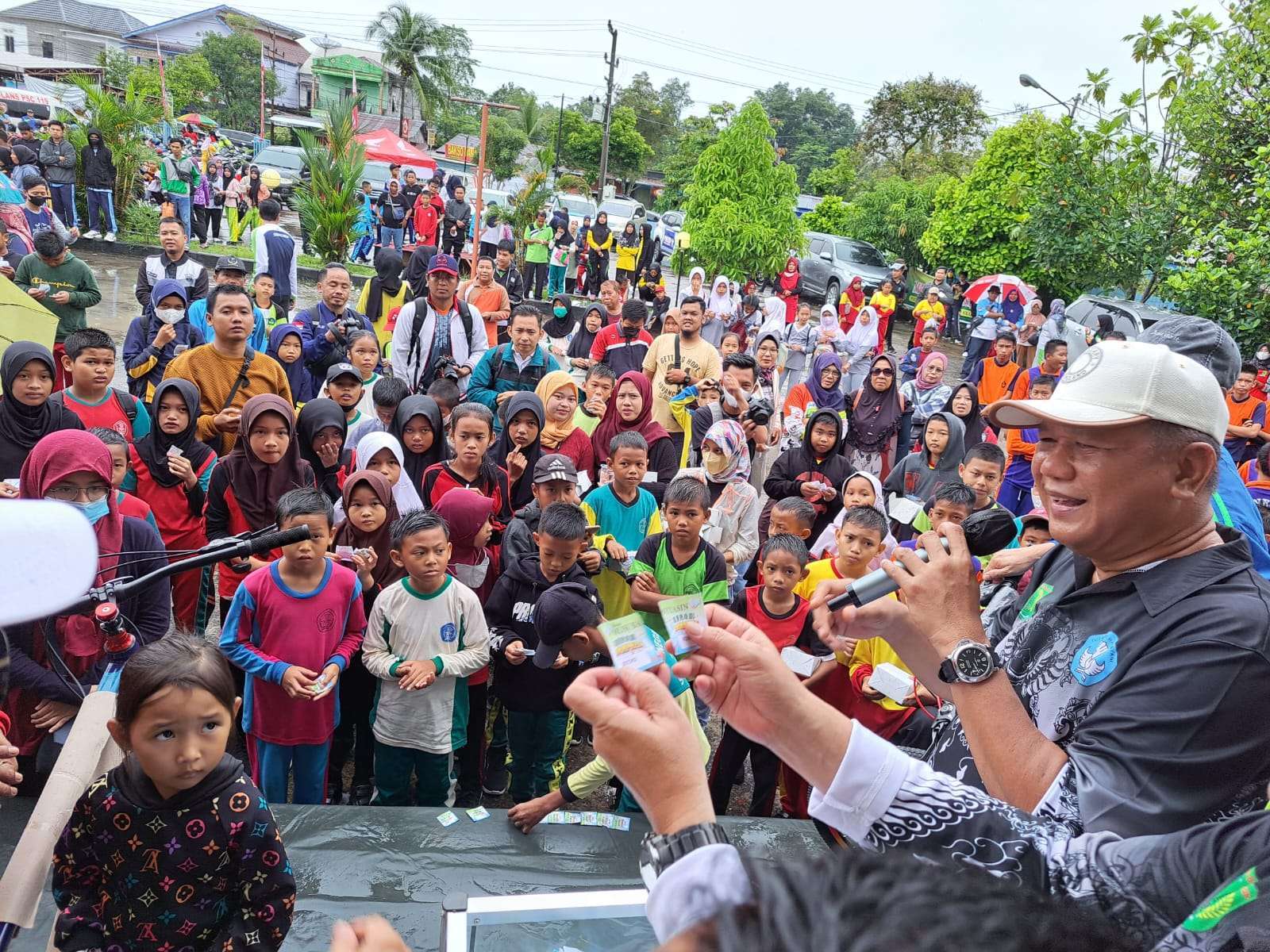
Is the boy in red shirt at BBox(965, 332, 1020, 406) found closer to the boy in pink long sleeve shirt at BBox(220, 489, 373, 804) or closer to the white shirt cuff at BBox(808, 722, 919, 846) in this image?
the boy in pink long sleeve shirt at BBox(220, 489, 373, 804)

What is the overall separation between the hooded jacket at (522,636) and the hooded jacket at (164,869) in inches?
64.9

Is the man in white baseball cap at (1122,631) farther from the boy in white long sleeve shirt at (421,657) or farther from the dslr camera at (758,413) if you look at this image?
the dslr camera at (758,413)

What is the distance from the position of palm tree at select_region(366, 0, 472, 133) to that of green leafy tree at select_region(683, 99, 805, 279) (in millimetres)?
32194

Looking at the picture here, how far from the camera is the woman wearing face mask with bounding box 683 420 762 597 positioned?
5137 mm

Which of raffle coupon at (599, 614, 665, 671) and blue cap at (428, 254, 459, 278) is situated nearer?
raffle coupon at (599, 614, 665, 671)

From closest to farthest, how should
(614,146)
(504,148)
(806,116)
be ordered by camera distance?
1. (504,148)
2. (614,146)
3. (806,116)

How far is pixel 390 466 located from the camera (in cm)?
447

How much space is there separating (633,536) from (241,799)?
9.24 ft

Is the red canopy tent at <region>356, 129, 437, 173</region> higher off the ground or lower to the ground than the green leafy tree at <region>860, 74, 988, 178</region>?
lower

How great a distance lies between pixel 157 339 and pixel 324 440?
1.99 metres

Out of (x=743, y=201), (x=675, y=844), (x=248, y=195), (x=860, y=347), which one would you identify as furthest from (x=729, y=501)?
(x=248, y=195)

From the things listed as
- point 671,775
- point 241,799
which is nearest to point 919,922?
point 671,775

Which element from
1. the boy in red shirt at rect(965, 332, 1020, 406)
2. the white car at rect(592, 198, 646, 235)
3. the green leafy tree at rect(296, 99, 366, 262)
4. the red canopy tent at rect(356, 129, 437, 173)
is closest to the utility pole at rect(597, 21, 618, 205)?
the white car at rect(592, 198, 646, 235)

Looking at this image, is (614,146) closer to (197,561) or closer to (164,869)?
(197,561)
